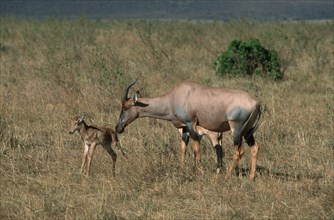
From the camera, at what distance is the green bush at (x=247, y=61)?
18219 millimetres

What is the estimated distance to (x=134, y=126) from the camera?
41.1ft

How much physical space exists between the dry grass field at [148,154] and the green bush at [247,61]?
393 millimetres

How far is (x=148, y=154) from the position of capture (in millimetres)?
9758

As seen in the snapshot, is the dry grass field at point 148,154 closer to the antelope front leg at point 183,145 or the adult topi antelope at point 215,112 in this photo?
the antelope front leg at point 183,145

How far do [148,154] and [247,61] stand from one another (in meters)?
9.03

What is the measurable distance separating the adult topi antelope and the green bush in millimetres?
8500

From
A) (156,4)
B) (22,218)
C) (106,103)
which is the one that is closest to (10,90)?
(106,103)

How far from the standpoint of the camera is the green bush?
59.8 ft

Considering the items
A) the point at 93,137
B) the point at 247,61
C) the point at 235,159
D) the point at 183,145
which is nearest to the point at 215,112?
the point at 235,159

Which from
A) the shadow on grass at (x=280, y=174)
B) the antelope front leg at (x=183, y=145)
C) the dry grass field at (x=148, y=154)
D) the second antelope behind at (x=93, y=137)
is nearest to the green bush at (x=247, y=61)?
the dry grass field at (x=148, y=154)

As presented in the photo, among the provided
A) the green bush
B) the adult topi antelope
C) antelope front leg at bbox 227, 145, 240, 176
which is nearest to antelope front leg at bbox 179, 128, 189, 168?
the adult topi antelope

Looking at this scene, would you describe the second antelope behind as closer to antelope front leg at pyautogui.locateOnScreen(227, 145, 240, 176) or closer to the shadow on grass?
antelope front leg at pyautogui.locateOnScreen(227, 145, 240, 176)

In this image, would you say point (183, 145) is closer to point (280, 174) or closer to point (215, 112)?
point (215, 112)

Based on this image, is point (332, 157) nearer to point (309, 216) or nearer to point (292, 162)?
point (292, 162)
